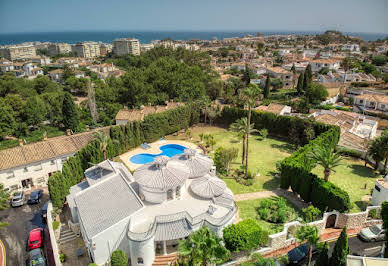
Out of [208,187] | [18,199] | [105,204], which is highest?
[105,204]

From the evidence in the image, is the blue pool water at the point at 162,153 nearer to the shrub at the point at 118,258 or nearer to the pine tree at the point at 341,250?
the shrub at the point at 118,258

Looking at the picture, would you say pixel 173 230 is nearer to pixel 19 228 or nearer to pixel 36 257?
pixel 36 257

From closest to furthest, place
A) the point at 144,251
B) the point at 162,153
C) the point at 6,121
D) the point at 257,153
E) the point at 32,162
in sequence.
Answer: the point at 144,251
the point at 32,162
the point at 257,153
the point at 162,153
the point at 6,121

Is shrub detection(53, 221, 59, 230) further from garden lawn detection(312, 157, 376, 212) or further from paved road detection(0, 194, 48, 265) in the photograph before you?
garden lawn detection(312, 157, 376, 212)

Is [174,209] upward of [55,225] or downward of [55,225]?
upward

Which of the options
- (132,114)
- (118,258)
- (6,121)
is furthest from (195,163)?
(6,121)

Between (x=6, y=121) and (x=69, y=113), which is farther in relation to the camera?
(x=69, y=113)

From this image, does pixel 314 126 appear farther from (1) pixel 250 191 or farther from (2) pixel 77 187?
(2) pixel 77 187

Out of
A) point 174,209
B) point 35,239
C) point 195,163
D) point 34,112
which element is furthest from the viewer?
point 34,112
